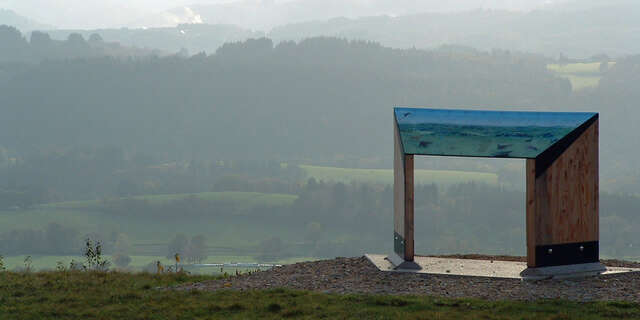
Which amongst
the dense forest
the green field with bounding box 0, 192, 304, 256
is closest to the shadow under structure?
the dense forest

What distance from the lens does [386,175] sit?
567ft

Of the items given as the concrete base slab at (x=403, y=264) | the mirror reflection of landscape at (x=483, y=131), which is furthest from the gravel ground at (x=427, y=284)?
the mirror reflection of landscape at (x=483, y=131)

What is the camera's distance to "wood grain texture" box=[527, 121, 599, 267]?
551 inches

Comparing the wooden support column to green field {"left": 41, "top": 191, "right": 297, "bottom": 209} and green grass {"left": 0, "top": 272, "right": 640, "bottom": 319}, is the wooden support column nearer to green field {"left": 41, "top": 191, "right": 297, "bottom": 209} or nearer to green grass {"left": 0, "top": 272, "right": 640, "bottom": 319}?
green grass {"left": 0, "top": 272, "right": 640, "bottom": 319}

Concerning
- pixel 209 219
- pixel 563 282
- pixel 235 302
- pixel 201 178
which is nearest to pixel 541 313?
pixel 563 282

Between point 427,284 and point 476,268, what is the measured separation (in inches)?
74.1

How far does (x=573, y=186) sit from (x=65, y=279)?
10.8 metres

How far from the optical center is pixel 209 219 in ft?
481

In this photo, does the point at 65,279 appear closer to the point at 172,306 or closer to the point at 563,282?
the point at 172,306

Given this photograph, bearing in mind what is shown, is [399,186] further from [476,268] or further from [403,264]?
[476,268]

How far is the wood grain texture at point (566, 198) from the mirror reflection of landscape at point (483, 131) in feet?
1.34

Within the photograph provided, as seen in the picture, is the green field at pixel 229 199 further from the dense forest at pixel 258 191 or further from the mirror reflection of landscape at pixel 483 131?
the mirror reflection of landscape at pixel 483 131

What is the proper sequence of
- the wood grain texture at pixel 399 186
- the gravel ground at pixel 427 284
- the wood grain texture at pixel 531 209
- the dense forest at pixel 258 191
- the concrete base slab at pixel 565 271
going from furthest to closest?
1. the dense forest at pixel 258 191
2. the wood grain texture at pixel 399 186
3. the wood grain texture at pixel 531 209
4. the concrete base slab at pixel 565 271
5. the gravel ground at pixel 427 284

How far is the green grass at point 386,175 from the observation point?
510 feet
